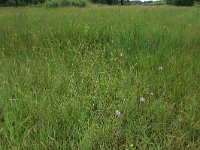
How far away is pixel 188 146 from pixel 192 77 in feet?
3.95

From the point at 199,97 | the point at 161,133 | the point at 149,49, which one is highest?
the point at 149,49

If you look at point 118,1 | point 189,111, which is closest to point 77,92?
point 189,111

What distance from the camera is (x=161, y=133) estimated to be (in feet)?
6.45

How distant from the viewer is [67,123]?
→ 6.59 feet

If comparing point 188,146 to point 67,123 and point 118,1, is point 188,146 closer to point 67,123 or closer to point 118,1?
point 67,123

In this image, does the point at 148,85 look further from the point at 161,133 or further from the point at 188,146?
the point at 188,146

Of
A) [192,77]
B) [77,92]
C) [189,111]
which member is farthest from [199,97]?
[77,92]

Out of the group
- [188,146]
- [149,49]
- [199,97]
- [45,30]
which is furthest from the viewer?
[45,30]

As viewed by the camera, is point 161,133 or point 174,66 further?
point 174,66

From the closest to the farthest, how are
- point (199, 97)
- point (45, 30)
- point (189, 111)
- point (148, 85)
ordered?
point (189, 111) → point (199, 97) → point (148, 85) → point (45, 30)

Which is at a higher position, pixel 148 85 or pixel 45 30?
pixel 45 30

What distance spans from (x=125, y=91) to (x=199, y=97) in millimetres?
694

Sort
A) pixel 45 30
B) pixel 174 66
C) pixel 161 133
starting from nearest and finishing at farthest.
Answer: pixel 161 133 → pixel 174 66 → pixel 45 30

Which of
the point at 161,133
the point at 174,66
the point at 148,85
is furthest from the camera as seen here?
the point at 174,66
